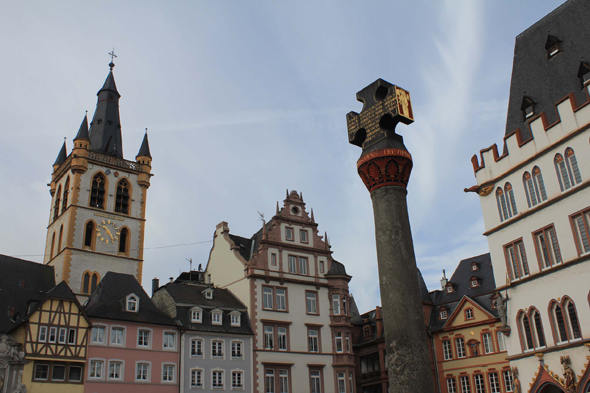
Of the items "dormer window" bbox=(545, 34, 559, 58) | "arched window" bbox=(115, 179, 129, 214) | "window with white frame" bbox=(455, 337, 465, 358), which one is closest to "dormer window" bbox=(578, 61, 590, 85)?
"dormer window" bbox=(545, 34, 559, 58)

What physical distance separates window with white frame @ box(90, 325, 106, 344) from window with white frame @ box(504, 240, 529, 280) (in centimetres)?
2510

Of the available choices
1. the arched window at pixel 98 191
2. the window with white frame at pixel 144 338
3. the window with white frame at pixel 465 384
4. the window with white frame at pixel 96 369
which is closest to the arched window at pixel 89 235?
the arched window at pixel 98 191

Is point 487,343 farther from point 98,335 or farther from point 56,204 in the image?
point 56,204

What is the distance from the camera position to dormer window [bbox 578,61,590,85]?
93.5ft

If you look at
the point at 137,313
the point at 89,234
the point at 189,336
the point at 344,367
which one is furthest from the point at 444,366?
the point at 89,234

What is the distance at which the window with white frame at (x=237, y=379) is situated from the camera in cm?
4259

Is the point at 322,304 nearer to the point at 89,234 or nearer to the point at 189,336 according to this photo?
the point at 189,336

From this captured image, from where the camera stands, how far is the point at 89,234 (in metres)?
54.4

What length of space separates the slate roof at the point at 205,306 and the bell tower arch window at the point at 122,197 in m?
14.0

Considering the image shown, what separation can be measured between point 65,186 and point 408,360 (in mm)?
46647

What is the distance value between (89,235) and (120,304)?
15.4 metres

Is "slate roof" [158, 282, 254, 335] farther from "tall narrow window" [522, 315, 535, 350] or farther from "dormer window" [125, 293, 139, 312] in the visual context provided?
"tall narrow window" [522, 315, 535, 350]

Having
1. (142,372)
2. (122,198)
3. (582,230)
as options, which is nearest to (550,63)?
(582,230)

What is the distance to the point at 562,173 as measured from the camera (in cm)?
2745
